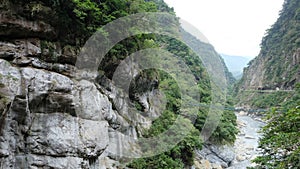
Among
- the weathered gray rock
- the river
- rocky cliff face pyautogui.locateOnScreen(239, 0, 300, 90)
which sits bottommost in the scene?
the river

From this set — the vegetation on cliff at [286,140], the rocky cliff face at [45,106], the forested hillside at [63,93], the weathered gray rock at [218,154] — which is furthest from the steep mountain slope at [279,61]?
the rocky cliff face at [45,106]

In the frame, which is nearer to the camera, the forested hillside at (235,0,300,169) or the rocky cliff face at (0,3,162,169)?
the rocky cliff face at (0,3,162,169)

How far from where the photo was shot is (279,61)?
34094 mm

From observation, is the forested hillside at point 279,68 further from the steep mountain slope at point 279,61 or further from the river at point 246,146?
the river at point 246,146

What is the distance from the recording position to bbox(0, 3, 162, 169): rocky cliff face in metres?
5.16

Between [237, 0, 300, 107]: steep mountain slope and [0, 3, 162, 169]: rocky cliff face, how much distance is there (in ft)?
81.9

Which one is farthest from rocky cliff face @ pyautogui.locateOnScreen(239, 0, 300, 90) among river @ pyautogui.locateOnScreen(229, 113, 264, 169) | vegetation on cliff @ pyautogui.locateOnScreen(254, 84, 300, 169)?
vegetation on cliff @ pyautogui.locateOnScreen(254, 84, 300, 169)

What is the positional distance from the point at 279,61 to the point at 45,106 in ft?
114

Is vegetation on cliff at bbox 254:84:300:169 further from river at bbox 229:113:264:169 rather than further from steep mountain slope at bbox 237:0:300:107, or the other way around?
steep mountain slope at bbox 237:0:300:107

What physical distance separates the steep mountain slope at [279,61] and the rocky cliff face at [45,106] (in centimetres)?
2496

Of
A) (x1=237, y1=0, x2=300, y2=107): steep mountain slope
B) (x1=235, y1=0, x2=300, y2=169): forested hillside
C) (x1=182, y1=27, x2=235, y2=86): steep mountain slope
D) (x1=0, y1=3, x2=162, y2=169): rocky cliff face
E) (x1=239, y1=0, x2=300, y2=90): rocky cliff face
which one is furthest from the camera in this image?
(x1=182, y1=27, x2=235, y2=86): steep mountain slope

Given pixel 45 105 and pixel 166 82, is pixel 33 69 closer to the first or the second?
pixel 45 105

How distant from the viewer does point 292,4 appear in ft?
128

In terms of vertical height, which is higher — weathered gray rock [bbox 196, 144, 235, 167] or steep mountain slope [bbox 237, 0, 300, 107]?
steep mountain slope [bbox 237, 0, 300, 107]
